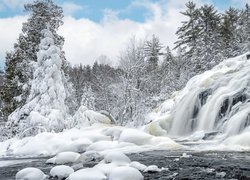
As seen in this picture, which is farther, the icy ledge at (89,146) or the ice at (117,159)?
the icy ledge at (89,146)

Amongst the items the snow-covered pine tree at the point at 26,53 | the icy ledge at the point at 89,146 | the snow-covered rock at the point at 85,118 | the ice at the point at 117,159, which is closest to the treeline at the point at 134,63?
the snow-covered pine tree at the point at 26,53

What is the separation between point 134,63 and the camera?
1193 inches

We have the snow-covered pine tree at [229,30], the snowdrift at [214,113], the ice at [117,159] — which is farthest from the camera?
the snow-covered pine tree at [229,30]

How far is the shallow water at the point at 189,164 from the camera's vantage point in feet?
25.1

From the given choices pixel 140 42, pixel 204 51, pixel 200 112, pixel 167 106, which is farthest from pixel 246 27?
pixel 200 112

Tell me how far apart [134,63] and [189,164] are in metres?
21.8

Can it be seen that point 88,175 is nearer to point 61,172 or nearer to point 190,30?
point 61,172

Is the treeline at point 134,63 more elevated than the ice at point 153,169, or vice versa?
the treeline at point 134,63

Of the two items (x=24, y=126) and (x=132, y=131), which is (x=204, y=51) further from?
(x=132, y=131)

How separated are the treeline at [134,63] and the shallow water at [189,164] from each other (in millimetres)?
14047

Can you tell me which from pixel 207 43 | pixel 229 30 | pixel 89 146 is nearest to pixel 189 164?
pixel 89 146

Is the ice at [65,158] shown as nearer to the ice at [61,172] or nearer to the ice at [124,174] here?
the ice at [61,172]

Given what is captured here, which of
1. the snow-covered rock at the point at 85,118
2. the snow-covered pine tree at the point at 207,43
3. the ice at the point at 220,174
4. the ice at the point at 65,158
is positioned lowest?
the ice at the point at 220,174

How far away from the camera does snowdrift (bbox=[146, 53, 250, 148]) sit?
1429 cm
